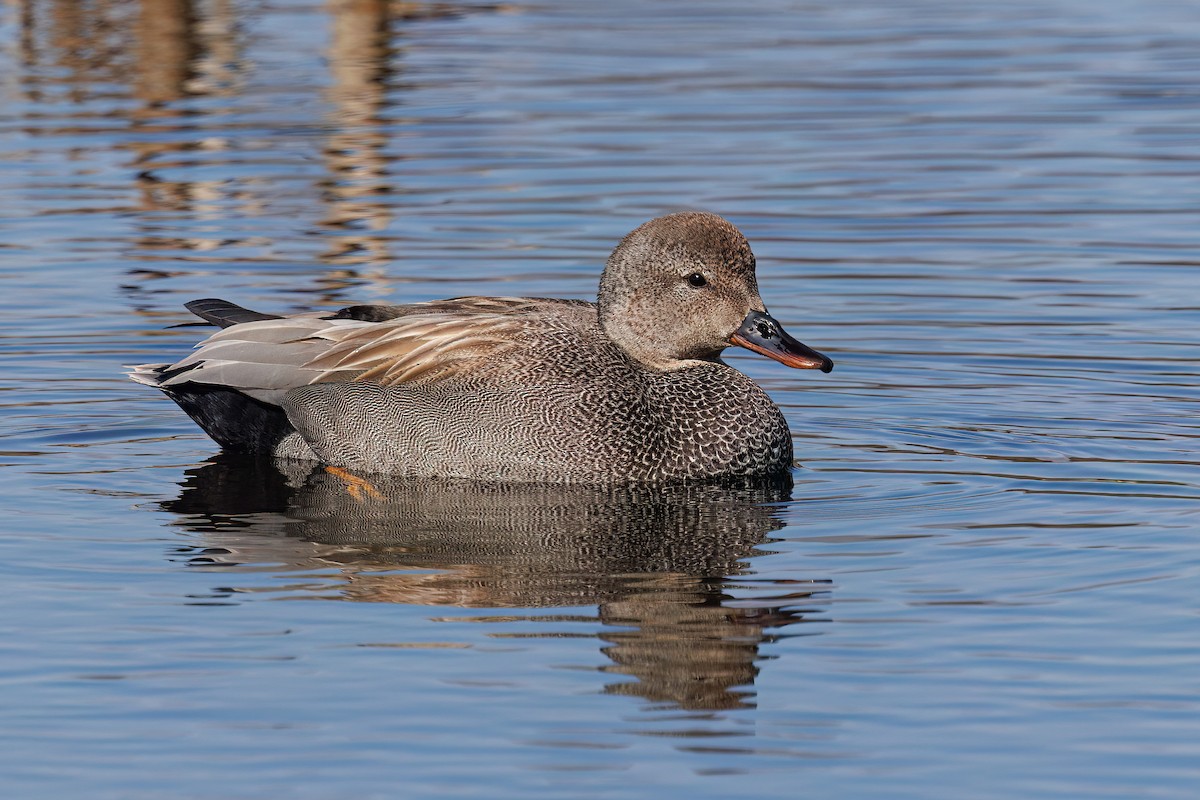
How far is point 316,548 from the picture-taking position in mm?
8445

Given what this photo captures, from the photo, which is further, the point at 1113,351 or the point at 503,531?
the point at 1113,351

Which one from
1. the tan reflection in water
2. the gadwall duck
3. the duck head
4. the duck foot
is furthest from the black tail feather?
the tan reflection in water

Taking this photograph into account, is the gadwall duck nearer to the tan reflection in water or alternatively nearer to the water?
the water

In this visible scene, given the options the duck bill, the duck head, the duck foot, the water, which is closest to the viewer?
the water

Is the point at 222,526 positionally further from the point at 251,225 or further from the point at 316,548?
the point at 251,225

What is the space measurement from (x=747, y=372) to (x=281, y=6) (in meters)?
16.1

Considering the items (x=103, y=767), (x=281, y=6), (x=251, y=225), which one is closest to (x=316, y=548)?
(x=103, y=767)

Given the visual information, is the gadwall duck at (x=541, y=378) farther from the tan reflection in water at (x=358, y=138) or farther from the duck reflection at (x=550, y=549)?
the tan reflection in water at (x=358, y=138)

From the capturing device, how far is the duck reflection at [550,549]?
7.00 metres

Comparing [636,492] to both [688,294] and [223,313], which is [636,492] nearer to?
[688,294]

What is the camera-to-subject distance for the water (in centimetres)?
620

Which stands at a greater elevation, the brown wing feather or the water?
the brown wing feather

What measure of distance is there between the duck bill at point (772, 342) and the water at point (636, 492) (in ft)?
1.70

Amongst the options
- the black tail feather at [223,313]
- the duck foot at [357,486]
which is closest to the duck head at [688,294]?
the duck foot at [357,486]
